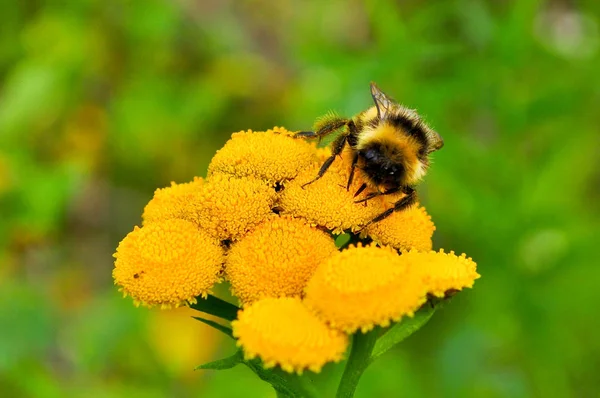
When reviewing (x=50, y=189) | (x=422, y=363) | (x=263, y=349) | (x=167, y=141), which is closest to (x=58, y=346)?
(x=50, y=189)

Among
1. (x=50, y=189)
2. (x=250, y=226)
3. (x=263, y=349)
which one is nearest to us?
(x=263, y=349)

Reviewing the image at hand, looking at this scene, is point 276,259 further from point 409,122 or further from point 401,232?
point 409,122

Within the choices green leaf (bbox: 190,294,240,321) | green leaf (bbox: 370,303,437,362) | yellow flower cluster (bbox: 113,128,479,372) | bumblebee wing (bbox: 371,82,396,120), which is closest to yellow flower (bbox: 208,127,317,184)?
yellow flower cluster (bbox: 113,128,479,372)

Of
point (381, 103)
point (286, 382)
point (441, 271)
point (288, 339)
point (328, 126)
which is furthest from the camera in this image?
point (381, 103)

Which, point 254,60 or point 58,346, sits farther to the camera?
point 254,60

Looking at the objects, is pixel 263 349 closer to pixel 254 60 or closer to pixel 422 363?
pixel 422 363

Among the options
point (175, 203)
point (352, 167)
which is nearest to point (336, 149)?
point (352, 167)

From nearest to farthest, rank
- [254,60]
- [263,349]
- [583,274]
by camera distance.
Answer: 1. [263,349]
2. [583,274]
3. [254,60]
